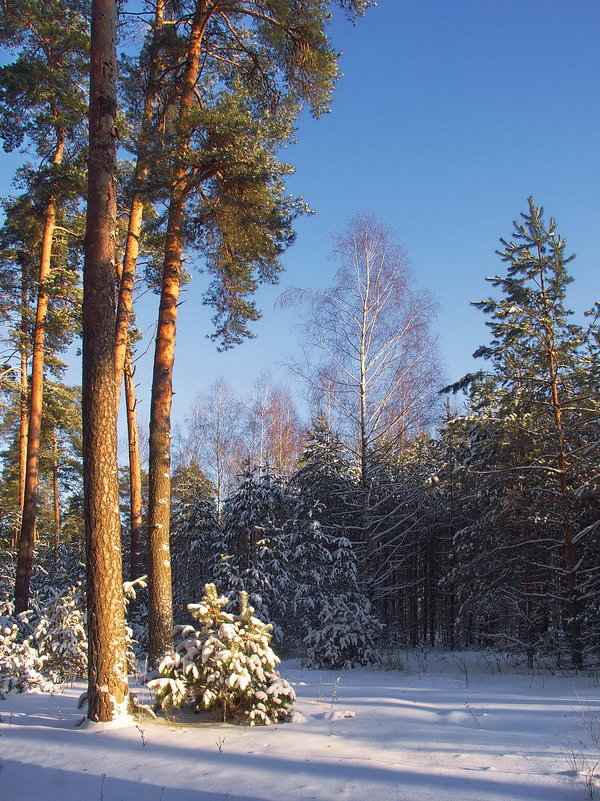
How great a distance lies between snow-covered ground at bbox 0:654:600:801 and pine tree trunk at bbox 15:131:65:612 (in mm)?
7287

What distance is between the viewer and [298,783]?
378 centimetres

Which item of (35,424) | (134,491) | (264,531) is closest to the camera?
(35,424)

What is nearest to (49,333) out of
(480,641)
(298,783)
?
(298,783)

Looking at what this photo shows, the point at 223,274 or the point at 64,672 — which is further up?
the point at 223,274

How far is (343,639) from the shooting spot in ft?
43.2

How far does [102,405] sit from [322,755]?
154 inches

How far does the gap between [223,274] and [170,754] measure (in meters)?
7.97

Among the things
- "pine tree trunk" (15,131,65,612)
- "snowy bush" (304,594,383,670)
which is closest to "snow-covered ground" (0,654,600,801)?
"snowy bush" (304,594,383,670)

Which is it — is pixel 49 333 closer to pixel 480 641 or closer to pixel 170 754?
pixel 170 754

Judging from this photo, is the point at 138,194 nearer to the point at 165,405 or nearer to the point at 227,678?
the point at 165,405

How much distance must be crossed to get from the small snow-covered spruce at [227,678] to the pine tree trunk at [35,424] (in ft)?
30.4

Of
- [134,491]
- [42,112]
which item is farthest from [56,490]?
[42,112]

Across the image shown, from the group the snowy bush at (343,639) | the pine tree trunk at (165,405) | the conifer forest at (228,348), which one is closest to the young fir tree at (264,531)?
the conifer forest at (228,348)

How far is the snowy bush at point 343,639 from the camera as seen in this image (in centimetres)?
1325
